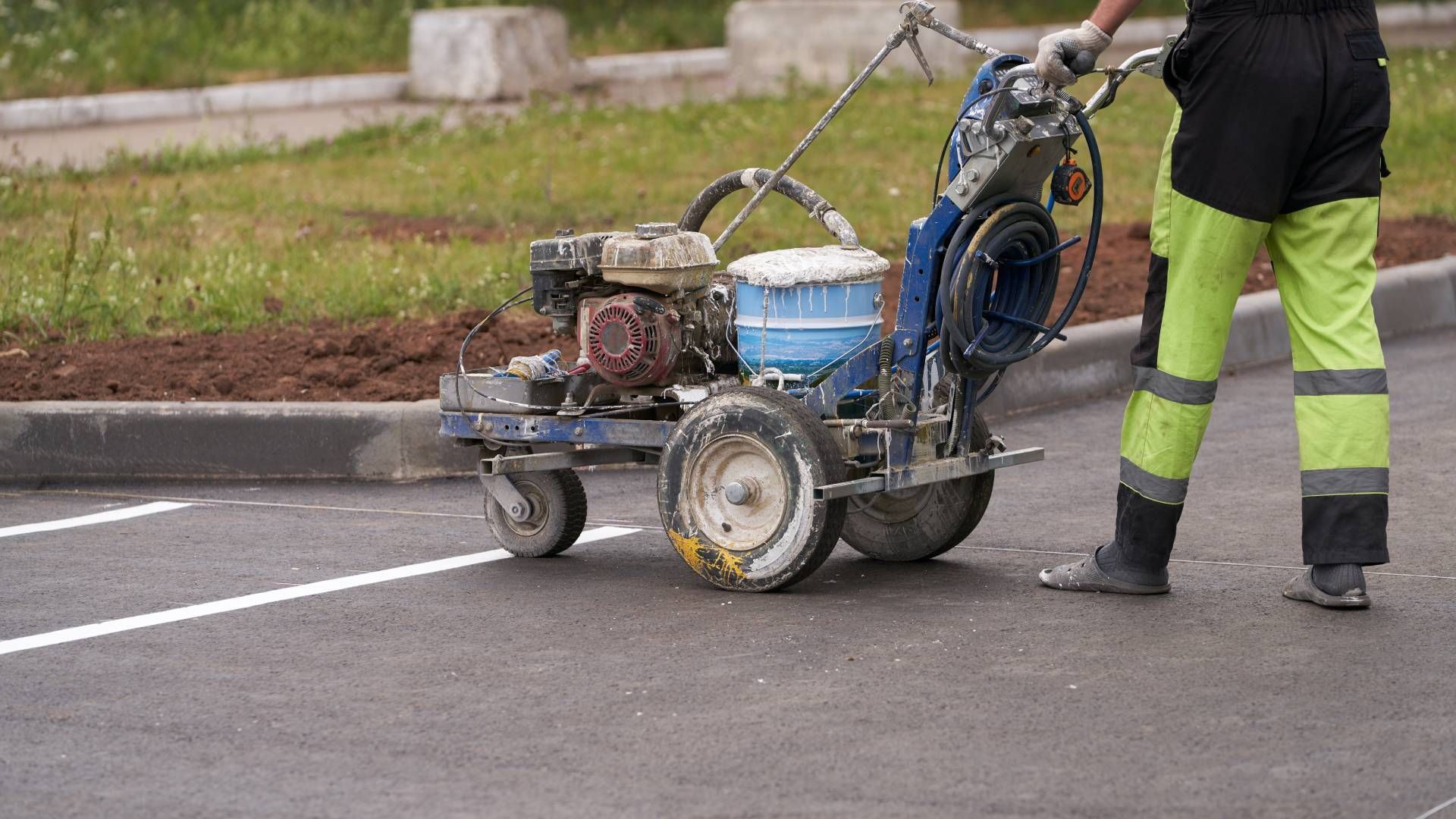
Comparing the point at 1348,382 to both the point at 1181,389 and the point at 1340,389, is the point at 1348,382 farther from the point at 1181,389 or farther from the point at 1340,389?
the point at 1181,389

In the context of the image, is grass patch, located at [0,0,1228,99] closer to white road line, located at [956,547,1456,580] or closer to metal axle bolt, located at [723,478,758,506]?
white road line, located at [956,547,1456,580]

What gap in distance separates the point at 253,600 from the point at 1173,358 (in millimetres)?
2378

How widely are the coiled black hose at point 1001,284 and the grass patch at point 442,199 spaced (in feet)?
12.7

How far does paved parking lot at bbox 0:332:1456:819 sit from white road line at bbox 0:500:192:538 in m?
0.04

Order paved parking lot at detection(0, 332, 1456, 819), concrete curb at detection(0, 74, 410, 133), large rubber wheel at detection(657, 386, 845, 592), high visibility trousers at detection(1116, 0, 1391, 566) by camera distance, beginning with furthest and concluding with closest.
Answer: concrete curb at detection(0, 74, 410, 133) → large rubber wheel at detection(657, 386, 845, 592) → high visibility trousers at detection(1116, 0, 1391, 566) → paved parking lot at detection(0, 332, 1456, 819)

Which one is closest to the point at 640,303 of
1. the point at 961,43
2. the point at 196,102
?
the point at 961,43

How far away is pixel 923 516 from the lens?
539 centimetres

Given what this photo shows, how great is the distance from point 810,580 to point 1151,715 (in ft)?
4.62

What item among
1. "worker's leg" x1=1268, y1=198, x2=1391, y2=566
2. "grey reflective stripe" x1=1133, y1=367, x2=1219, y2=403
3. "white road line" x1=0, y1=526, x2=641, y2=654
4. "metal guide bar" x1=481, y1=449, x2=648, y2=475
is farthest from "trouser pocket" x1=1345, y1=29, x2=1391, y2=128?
"white road line" x1=0, y1=526, x2=641, y2=654

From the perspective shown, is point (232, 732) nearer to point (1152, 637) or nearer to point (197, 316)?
point (1152, 637)

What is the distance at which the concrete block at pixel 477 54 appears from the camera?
17875 millimetres

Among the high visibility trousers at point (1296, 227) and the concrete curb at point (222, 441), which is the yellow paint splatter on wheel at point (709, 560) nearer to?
the high visibility trousers at point (1296, 227)

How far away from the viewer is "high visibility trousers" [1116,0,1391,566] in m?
4.70

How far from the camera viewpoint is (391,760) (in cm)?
382
